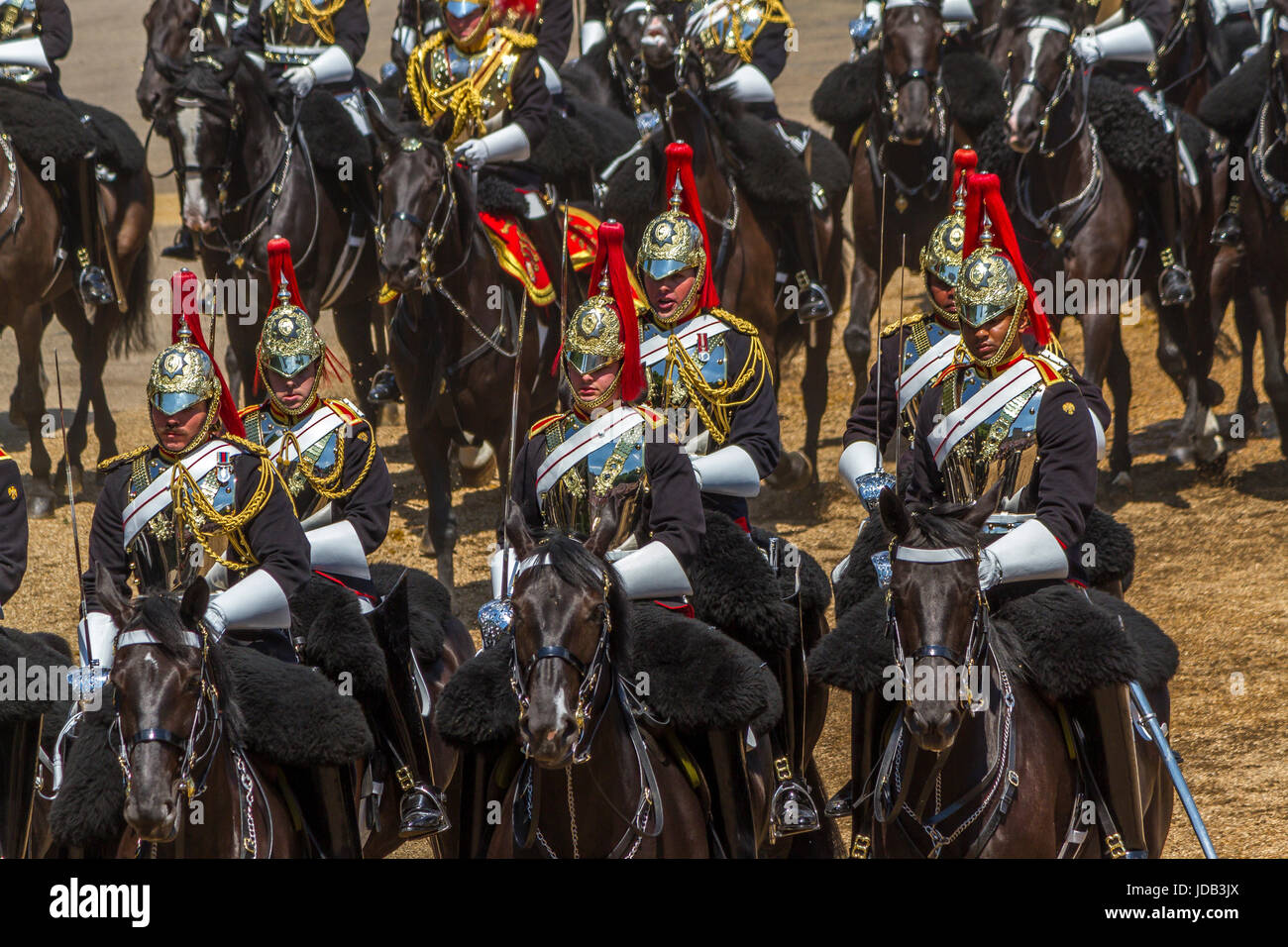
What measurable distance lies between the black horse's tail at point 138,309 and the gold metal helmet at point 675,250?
25.3 ft

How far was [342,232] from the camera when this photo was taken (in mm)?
13102

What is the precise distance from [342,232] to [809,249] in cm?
292

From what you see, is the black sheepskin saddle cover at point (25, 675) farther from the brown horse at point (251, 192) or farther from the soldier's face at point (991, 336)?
the brown horse at point (251, 192)

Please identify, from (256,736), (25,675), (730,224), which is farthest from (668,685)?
(730,224)

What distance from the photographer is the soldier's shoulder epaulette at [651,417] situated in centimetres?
657

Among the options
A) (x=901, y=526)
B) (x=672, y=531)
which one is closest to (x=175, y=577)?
(x=672, y=531)

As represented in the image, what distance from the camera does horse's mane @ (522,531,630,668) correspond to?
5.45 metres

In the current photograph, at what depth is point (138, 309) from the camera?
14.6 meters

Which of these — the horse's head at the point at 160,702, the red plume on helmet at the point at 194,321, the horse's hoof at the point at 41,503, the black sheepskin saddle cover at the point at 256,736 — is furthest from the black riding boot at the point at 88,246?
the horse's head at the point at 160,702

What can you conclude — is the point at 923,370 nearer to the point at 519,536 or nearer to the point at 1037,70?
the point at 519,536

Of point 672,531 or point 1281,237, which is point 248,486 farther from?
point 1281,237

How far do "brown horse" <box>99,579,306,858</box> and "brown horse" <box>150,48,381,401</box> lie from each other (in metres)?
6.86

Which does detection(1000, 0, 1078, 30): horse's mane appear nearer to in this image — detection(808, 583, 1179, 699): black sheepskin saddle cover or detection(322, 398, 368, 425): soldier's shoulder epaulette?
detection(322, 398, 368, 425): soldier's shoulder epaulette
